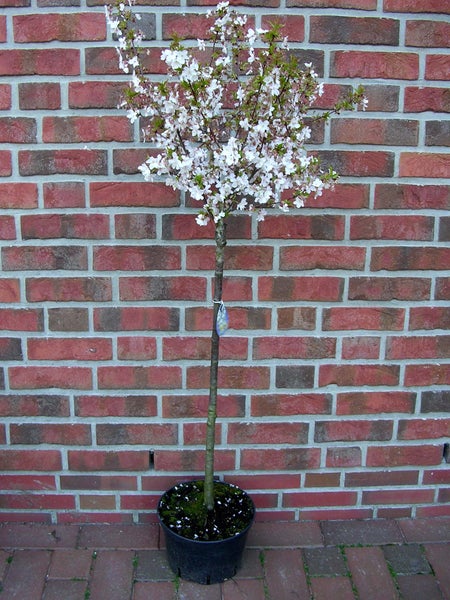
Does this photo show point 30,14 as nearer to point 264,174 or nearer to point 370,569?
point 264,174

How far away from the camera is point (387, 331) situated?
2.28 m

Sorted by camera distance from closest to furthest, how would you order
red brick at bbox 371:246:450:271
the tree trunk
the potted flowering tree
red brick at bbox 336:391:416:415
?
1. the potted flowering tree
2. the tree trunk
3. red brick at bbox 371:246:450:271
4. red brick at bbox 336:391:416:415

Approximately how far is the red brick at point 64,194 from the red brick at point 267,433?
0.98 m

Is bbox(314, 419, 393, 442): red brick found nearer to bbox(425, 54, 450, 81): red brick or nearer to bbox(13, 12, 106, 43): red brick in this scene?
bbox(425, 54, 450, 81): red brick

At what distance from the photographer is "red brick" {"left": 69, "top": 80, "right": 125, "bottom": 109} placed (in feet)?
6.77

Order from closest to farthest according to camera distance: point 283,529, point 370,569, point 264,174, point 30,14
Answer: point 264,174 → point 30,14 → point 370,569 → point 283,529

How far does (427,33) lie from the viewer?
6.84 feet

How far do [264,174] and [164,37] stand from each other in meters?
0.66

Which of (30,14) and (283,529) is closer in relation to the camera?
(30,14)

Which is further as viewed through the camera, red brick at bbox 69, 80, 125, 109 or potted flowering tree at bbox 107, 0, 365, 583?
red brick at bbox 69, 80, 125, 109

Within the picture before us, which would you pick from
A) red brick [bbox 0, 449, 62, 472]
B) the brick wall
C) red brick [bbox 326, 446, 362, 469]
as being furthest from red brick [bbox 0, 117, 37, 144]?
red brick [bbox 326, 446, 362, 469]

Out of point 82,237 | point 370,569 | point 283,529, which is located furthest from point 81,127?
point 370,569

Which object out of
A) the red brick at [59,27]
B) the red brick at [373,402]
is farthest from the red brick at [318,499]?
the red brick at [59,27]

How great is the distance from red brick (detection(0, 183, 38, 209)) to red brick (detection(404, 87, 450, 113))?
131 centimetres
